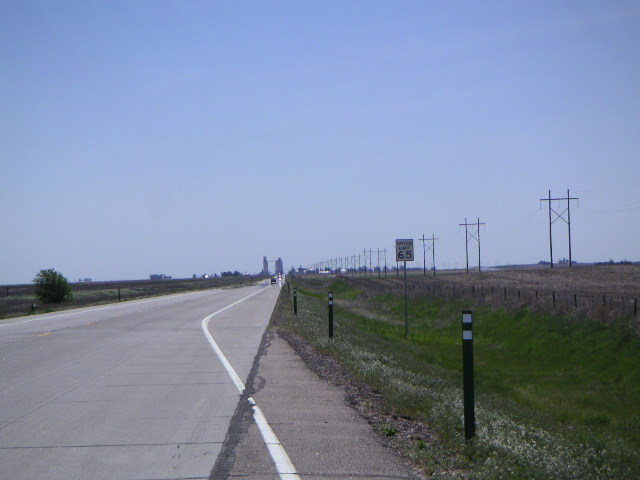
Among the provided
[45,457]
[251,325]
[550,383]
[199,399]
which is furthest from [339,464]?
[251,325]

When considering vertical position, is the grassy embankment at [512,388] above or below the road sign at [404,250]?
below

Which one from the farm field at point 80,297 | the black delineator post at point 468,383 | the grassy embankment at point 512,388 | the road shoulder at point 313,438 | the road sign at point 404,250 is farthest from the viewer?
the farm field at point 80,297

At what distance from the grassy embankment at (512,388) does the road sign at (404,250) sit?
12.2 ft

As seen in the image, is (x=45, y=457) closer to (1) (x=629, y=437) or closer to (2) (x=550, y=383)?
(1) (x=629, y=437)

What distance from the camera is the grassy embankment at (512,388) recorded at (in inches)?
330

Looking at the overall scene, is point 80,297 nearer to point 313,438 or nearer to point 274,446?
point 313,438

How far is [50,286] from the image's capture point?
7094 cm

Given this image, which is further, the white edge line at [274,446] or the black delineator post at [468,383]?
the black delineator post at [468,383]

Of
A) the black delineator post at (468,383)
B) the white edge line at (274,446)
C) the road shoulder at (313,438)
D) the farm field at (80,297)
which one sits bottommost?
the farm field at (80,297)

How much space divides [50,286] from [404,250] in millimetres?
51178

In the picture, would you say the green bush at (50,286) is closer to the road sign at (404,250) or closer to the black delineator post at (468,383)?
the road sign at (404,250)

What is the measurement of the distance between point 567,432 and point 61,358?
39.5 ft

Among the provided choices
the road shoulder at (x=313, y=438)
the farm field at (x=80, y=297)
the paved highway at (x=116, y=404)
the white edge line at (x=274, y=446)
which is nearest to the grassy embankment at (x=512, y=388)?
the road shoulder at (x=313, y=438)

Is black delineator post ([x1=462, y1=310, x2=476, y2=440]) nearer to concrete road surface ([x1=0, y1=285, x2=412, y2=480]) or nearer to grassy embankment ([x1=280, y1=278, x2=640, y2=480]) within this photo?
grassy embankment ([x1=280, y1=278, x2=640, y2=480])
